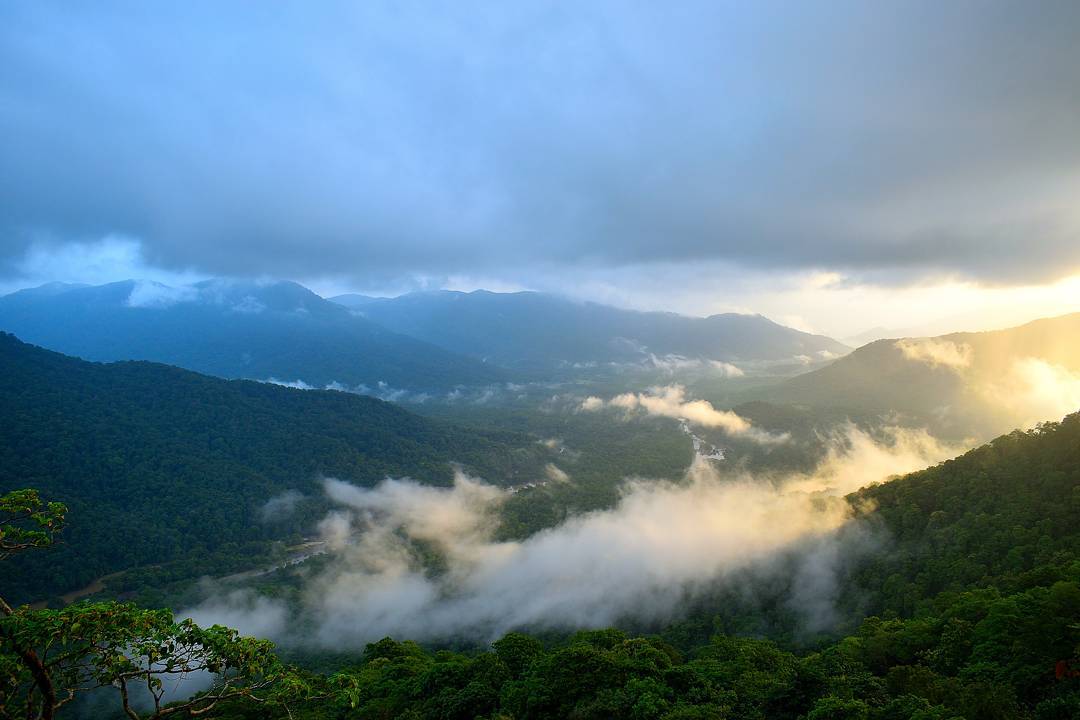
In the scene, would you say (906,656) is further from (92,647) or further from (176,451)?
(176,451)

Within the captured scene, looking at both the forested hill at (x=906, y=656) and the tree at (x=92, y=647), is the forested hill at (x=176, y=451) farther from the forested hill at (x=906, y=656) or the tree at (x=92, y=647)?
the tree at (x=92, y=647)

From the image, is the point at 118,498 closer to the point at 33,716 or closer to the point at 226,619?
the point at 226,619

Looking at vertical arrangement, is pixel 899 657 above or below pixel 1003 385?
below

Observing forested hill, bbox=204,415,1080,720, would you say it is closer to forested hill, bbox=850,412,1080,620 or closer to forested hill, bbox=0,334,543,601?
forested hill, bbox=850,412,1080,620

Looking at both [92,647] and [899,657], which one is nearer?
[92,647]

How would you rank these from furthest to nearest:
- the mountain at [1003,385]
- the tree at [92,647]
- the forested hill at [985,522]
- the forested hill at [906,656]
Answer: the mountain at [1003,385]
the forested hill at [985,522]
the forested hill at [906,656]
the tree at [92,647]

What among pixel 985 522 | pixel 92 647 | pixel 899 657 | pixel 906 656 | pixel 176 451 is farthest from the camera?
pixel 176 451

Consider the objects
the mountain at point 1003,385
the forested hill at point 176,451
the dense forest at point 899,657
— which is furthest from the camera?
the mountain at point 1003,385

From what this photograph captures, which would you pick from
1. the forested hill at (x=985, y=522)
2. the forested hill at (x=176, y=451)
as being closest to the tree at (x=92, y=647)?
the forested hill at (x=985, y=522)

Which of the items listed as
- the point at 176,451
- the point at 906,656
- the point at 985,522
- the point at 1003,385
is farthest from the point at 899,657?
the point at 1003,385
